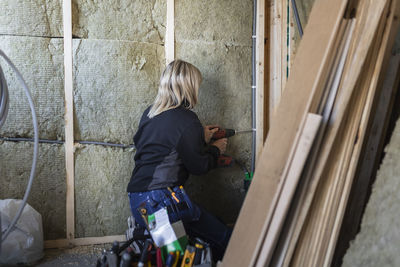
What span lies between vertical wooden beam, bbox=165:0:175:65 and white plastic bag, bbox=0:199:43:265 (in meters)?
1.43

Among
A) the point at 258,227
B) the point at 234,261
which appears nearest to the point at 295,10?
the point at 258,227

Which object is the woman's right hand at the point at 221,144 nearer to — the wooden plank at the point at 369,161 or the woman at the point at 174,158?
the woman at the point at 174,158

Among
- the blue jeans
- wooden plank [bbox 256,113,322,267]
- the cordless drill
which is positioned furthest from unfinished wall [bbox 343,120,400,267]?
the cordless drill

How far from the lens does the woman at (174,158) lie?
1851 mm

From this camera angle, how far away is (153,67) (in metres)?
2.30

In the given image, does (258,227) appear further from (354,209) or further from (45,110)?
(45,110)

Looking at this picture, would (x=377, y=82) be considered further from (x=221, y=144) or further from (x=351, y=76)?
(x=221, y=144)

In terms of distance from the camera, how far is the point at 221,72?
7.91 feet

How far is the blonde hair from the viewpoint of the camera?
6.39 feet

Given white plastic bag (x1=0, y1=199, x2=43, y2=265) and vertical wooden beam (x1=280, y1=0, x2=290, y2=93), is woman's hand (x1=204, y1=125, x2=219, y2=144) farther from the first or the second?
white plastic bag (x1=0, y1=199, x2=43, y2=265)

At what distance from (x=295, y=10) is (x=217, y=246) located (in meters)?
1.69

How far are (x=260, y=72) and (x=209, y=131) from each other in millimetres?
672

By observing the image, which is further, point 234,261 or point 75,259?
point 75,259

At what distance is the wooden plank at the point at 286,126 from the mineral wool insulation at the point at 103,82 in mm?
1039
